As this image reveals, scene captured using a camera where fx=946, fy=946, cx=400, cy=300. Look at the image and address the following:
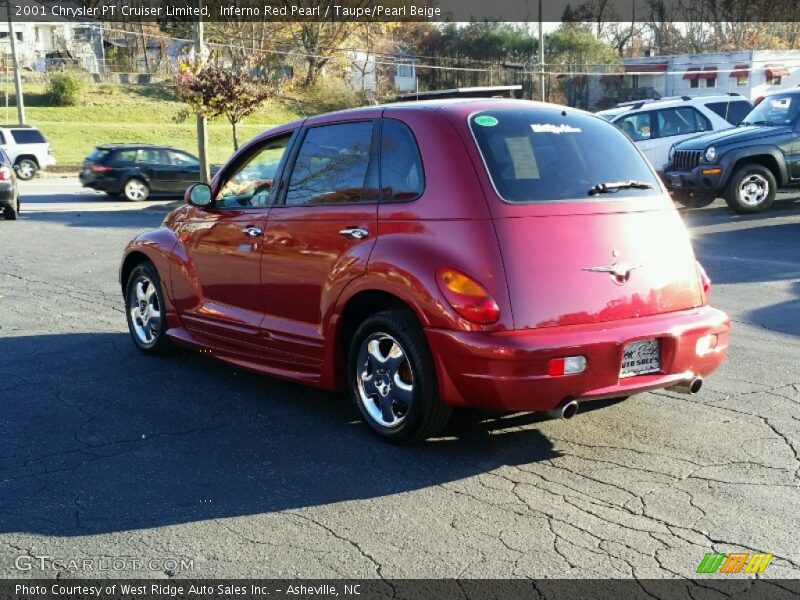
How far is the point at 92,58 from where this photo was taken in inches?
2714

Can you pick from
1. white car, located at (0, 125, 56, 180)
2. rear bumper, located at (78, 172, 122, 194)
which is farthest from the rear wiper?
white car, located at (0, 125, 56, 180)

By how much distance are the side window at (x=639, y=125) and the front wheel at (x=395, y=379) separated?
570 inches

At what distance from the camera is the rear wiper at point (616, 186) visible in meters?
5.05

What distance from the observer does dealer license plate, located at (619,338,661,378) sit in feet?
15.6

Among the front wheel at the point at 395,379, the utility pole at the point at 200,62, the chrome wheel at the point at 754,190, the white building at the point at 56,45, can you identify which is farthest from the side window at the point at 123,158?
the white building at the point at 56,45

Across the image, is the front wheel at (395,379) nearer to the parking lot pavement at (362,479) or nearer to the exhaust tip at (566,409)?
the parking lot pavement at (362,479)

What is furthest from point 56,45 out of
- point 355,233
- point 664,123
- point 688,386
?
point 688,386

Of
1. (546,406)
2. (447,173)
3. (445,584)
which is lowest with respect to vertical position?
(445,584)

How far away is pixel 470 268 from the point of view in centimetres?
465

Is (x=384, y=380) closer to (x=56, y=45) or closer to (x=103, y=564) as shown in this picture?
(x=103, y=564)

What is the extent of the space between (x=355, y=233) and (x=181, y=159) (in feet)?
70.9

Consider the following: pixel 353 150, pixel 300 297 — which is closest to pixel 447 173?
pixel 353 150

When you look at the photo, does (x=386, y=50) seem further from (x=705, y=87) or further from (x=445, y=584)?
(x=445, y=584)

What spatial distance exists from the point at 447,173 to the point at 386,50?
209 feet
